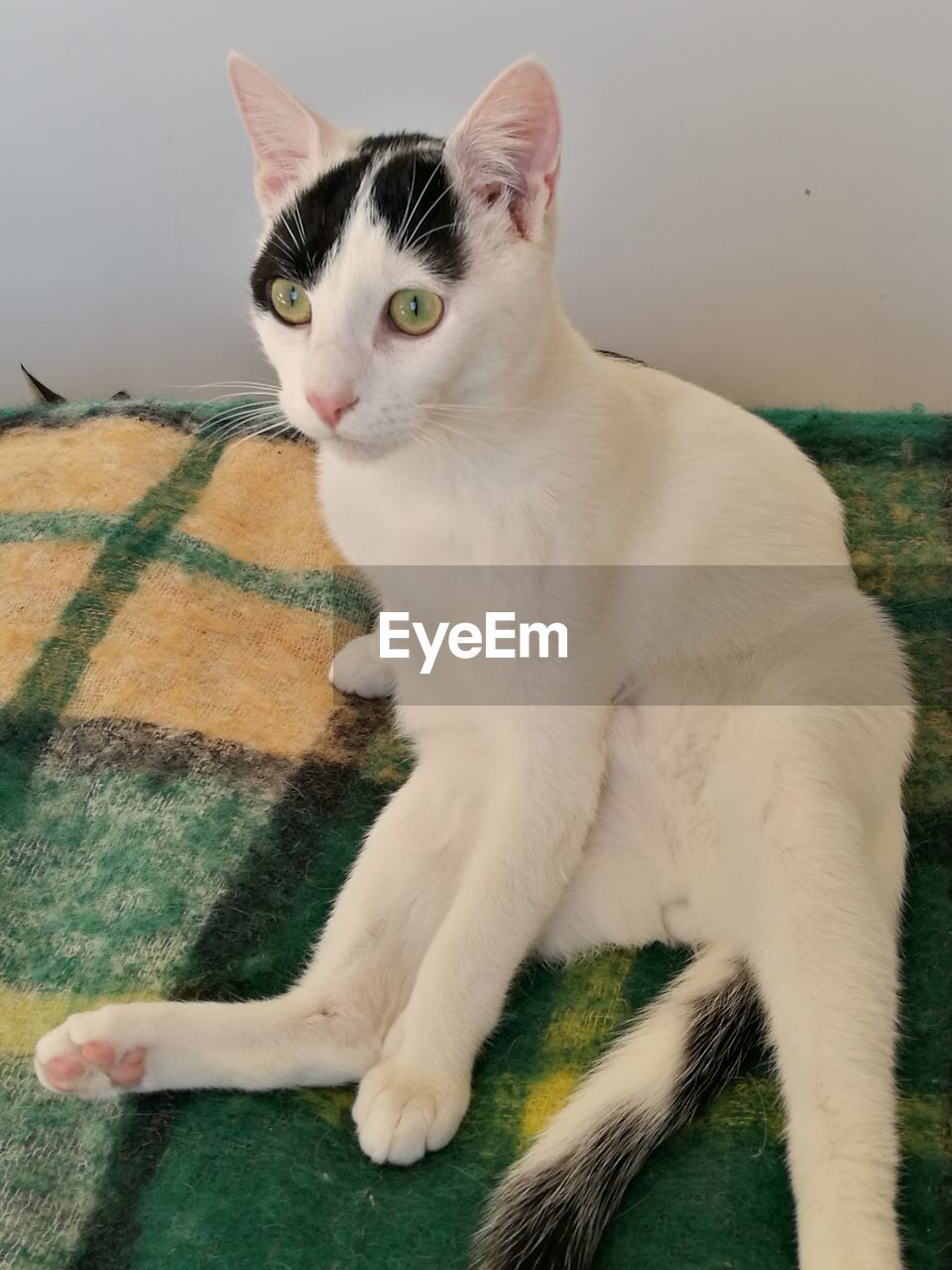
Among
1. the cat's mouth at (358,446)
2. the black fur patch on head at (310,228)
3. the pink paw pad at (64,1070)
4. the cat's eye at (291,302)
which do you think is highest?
the black fur patch on head at (310,228)

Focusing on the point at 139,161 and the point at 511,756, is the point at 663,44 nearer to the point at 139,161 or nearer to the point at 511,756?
the point at 139,161

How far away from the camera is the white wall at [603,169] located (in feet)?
5.50

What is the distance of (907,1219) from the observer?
91 centimetres

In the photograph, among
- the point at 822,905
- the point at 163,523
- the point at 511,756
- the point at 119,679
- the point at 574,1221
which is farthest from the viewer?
the point at 163,523

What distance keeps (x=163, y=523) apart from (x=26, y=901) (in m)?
0.65

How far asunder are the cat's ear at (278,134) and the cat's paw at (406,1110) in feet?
3.13

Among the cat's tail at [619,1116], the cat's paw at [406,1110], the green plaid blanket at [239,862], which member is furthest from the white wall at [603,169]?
the cat's paw at [406,1110]

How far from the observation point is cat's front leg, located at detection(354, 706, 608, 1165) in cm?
98

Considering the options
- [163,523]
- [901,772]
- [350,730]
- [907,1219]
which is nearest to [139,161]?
[163,523]

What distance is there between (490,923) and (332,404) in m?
0.55

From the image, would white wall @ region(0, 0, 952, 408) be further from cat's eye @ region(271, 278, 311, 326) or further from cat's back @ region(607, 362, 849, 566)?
cat's eye @ region(271, 278, 311, 326)

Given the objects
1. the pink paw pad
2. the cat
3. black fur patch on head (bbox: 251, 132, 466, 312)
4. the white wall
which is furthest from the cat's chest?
the white wall

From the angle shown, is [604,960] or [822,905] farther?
[604,960]

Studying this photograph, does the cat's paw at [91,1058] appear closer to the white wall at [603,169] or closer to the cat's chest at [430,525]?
the cat's chest at [430,525]
